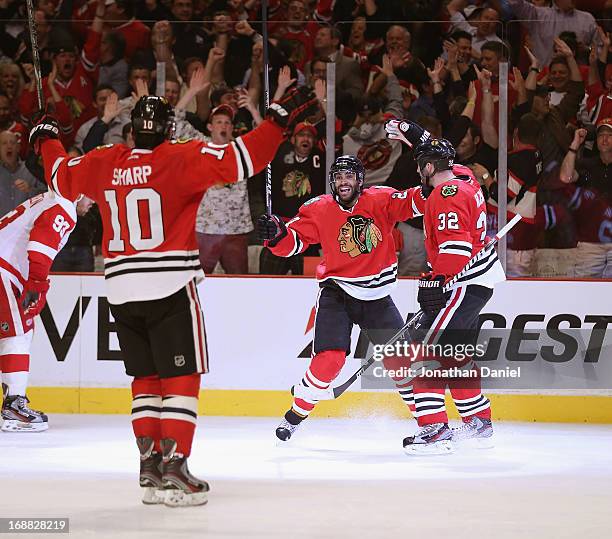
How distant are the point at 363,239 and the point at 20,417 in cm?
223

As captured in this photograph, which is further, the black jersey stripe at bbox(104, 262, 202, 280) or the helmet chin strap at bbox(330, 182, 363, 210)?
the helmet chin strap at bbox(330, 182, 363, 210)

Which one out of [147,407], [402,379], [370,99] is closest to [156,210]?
[147,407]

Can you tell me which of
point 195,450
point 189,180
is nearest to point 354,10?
point 195,450

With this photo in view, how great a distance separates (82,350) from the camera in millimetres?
6938

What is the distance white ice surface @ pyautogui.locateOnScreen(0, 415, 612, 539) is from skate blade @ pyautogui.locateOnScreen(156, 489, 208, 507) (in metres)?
0.04

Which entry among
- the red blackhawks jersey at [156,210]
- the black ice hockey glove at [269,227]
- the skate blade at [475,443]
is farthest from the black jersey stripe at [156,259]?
the skate blade at [475,443]

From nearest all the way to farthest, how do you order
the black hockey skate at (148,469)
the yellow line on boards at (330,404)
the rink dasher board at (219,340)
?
the black hockey skate at (148,469), the yellow line on boards at (330,404), the rink dasher board at (219,340)

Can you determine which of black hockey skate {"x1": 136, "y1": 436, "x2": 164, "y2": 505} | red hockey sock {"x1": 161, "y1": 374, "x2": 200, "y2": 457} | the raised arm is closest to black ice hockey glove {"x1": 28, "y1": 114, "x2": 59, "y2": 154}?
red hockey sock {"x1": 161, "y1": 374, "x2": 200, "y2": 457}

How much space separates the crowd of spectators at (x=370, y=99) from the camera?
7266 millimetres

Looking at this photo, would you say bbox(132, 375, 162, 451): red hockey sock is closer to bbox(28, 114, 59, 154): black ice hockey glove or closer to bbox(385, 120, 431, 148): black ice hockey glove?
bbox(28, 114, 59, 154): black ice hockey glove

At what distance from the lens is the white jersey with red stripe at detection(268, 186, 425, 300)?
573 cm

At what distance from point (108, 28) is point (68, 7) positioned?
0.69m

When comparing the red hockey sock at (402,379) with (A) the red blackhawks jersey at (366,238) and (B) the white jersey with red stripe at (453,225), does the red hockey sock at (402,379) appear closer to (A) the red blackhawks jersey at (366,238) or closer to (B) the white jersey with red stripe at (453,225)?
(A) the red blackhawks jersey at (366,238)

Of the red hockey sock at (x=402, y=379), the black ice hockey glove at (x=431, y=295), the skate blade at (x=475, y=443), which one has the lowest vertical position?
the skate blade at (x=475, y=443)
